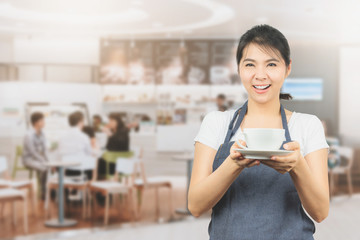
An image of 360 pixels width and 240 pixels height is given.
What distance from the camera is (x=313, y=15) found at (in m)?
7.24

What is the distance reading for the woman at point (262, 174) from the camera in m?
1.16

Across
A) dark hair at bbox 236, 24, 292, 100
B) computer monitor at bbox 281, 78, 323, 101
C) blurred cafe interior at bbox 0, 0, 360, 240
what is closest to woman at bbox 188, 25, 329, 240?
dark hair at bbox 236, 24, 292, 100

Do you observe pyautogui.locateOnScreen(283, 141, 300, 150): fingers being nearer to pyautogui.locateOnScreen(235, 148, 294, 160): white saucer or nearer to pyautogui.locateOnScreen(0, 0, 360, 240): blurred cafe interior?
pyautogui.locateOnScreen(235, 148, 294, 160): white saucer

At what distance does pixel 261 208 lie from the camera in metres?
1.20

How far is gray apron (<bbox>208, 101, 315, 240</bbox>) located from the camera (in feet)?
3.91

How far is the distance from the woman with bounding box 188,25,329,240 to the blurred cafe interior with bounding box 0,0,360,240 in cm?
392

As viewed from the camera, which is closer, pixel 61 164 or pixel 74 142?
pixel 61 164

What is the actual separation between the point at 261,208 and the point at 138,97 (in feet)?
29.8

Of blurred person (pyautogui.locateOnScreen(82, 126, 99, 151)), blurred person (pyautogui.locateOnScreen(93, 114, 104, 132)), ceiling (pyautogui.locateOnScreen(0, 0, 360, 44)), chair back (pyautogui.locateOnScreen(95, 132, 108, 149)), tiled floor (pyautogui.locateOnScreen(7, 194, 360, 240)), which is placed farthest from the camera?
blurred person (pyautogui.locateOnScreen(93, 114, 104, 132))

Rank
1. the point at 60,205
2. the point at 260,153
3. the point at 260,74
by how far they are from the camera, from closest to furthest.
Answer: the point at 260,153, the point at 260,74, the point at 60,205

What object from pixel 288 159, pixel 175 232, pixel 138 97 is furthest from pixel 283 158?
pixel 138 97

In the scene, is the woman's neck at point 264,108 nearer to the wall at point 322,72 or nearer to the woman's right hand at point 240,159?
the woman's right hand at point 240,159

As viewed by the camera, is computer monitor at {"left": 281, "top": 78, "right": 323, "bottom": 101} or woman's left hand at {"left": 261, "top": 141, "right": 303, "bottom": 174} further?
computer monitor at {"left": 281, "top": 78, "right": 323, "bottom": 101}

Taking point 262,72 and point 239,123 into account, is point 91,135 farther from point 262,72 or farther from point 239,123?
point 262,72
